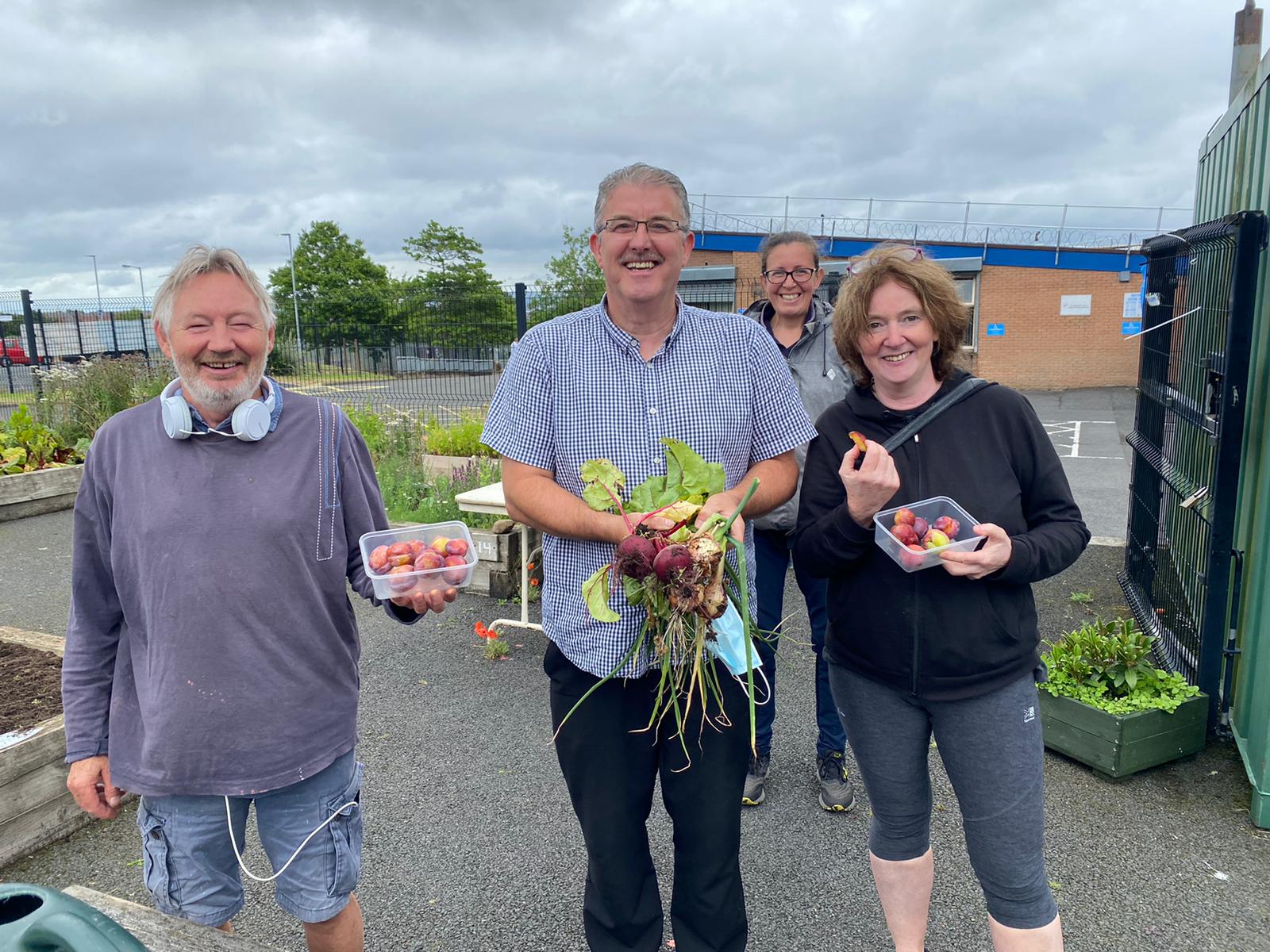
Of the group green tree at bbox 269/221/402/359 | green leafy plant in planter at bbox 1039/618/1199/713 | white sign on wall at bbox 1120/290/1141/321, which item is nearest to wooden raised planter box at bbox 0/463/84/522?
green leafy plant in planter at bbox 1039/618/1199/713

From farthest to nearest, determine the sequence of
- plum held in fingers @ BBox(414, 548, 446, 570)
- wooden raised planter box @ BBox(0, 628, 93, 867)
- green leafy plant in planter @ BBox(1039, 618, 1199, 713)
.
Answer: green leafy plant in planter @ BBox(1039, 618, 1199, 713) < wooden raised planter box @ BBox(0, 628, 93, 867) < plum held in fingers @ BBox(414, 548, 446, 570)

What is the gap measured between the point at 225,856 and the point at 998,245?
2945 cm

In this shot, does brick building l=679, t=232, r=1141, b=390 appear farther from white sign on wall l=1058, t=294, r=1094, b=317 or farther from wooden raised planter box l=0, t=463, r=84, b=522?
wooden raised planter box l=0, t=463, r=84, b=522

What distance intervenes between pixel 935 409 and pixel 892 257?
43 cm

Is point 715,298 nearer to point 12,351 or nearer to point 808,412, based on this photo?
point 808,412

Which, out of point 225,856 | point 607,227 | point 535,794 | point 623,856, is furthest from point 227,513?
point 535,794

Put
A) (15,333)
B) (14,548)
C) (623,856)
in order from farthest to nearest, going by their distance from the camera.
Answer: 1. (15,333)
2. (14,548)
3. (623,856)

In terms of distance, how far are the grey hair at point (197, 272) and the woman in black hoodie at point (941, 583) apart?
155 cm

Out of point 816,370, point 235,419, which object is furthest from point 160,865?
point 816,370

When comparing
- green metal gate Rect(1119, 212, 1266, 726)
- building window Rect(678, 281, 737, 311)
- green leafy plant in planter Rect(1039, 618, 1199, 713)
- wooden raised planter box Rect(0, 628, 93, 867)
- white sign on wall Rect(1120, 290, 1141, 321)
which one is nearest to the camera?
wooden raised planter box Rect(0, 628, 93, 867)

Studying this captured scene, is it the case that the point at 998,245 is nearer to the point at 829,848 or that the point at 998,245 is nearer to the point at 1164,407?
the point at 1164,407

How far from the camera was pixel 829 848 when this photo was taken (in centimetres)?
321

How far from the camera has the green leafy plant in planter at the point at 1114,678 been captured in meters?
3.68

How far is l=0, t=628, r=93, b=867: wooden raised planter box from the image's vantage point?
3.15 m
